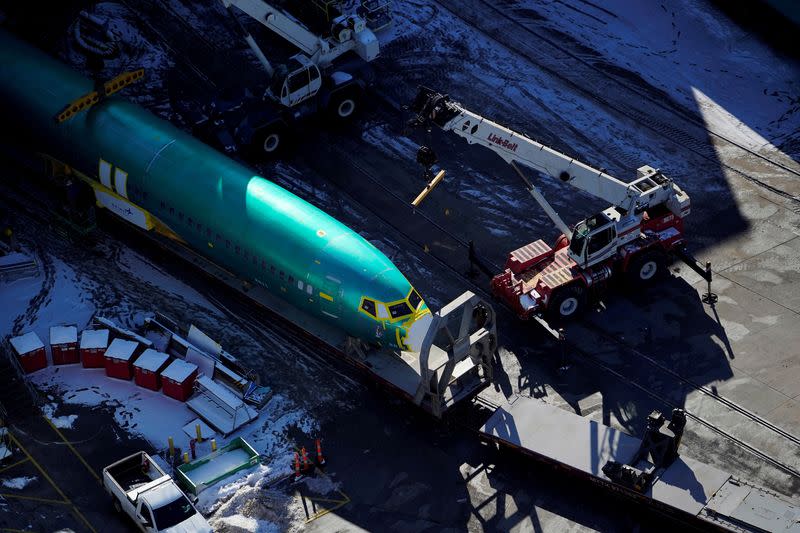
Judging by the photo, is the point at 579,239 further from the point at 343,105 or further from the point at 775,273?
the point at 343,105

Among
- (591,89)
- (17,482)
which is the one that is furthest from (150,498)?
(591,89)

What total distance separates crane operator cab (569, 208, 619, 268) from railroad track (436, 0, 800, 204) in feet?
39.0

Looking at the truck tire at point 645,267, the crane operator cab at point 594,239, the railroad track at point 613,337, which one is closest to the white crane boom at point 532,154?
the crane operator cab at point 594,239

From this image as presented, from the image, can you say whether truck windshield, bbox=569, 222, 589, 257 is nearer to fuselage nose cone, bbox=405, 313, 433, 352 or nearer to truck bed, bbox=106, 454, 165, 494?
fuselage nose cone, bbox=405, 313, 433, 352

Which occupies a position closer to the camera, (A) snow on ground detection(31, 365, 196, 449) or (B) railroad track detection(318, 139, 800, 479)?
(B) railroad track detection(318, 139, 800, 479)

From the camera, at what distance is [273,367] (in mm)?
45188

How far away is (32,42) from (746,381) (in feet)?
126

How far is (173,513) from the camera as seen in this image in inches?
1485

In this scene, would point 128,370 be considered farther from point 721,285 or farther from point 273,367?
point 721,285

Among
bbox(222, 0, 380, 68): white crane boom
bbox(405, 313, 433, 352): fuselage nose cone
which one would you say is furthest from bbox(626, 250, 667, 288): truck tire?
bbox(222, 0, 380, 68): white crane boom

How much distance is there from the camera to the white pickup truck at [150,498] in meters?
37.5

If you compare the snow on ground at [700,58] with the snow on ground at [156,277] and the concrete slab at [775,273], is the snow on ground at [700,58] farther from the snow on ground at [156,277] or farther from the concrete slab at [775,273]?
the snow on ground at [156,277]

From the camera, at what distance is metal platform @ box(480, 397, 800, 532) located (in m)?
36.6

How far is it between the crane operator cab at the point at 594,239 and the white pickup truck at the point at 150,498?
705 inches
